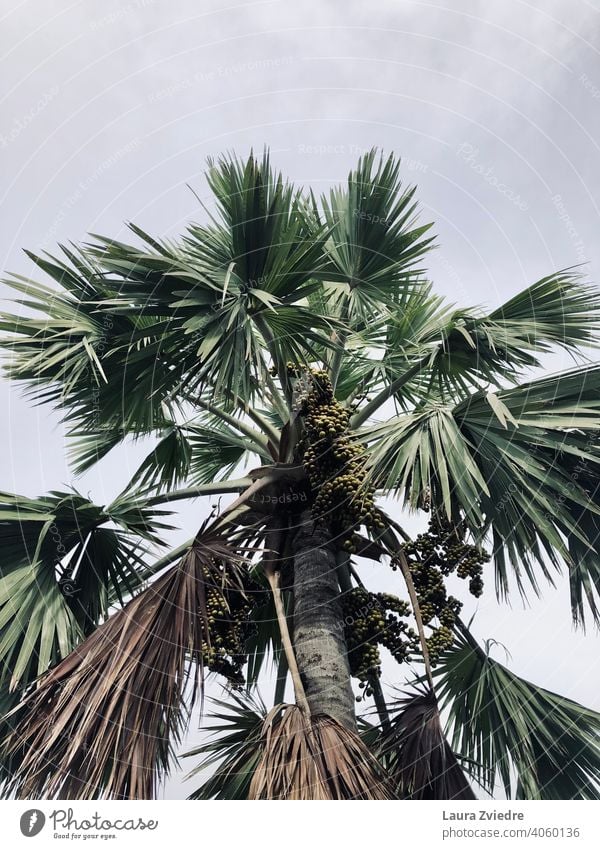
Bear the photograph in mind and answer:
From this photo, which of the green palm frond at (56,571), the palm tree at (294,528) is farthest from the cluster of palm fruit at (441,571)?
the green palm frond at (56,571)

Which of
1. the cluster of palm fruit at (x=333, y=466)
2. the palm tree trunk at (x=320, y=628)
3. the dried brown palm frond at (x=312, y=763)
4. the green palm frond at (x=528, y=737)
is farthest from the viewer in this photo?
the green palm frond at (x=528, y=737)

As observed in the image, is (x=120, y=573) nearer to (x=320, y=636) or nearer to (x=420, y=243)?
(x=320, y=636)

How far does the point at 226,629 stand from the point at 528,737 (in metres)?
2.28

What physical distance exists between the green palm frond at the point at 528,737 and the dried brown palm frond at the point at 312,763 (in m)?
1.68

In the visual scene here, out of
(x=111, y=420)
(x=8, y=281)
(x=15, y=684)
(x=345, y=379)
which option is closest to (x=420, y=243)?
(x=345, y=379)

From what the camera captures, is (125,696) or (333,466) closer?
(125,696)

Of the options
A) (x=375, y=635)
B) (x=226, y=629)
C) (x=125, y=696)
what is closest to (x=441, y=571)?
(x=375, y=635)

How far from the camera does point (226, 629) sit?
4.50m

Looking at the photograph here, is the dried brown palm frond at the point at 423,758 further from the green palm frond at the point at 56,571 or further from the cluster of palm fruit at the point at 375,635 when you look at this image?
the green palm frond at the point at 56,571

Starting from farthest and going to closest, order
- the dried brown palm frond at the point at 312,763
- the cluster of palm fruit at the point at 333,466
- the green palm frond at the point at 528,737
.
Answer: the green palm frond at the point at 528,737, the cluster of palm fruit at the point at 333,466, the dried brown palm frond at the point at 312,763

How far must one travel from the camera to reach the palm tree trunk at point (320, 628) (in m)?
4.31

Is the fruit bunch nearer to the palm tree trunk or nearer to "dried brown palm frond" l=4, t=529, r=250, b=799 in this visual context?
"dried brown palm frond" l=4, t=529, r=250, b=799

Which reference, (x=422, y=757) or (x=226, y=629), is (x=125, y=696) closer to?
(x=226, y=629)

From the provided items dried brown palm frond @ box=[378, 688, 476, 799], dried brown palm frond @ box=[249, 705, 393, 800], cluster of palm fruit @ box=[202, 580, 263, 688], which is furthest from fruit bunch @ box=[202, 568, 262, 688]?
dried brown palm frond @ box=[378, 688, 476, 799]
